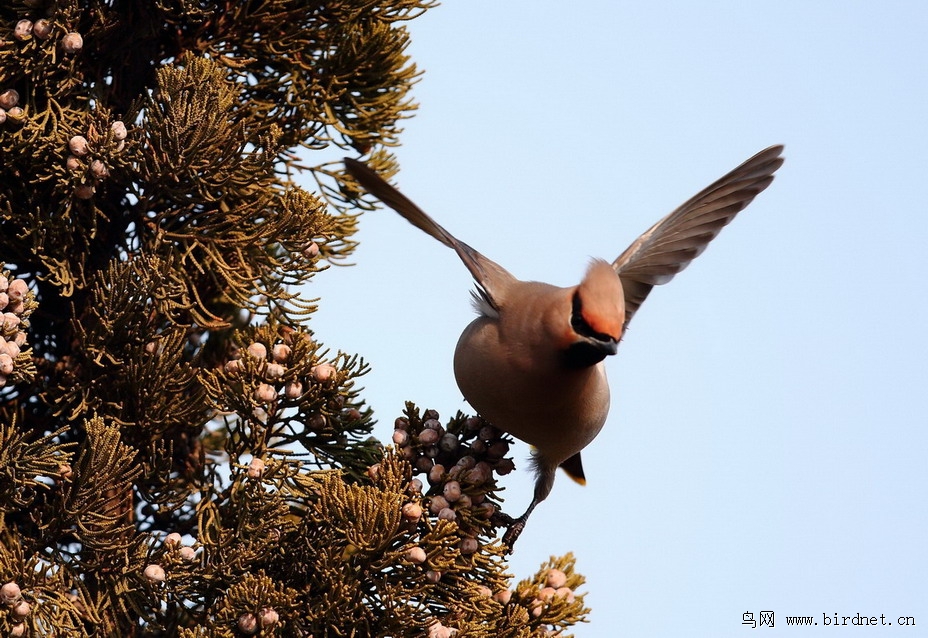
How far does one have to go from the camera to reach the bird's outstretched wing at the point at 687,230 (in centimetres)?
443

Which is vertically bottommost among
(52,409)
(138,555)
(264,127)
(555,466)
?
(138,555)

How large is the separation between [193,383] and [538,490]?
122 cm

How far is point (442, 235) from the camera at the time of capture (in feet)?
13.4

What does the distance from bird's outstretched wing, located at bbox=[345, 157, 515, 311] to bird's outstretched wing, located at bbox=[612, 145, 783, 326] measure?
0.51 m

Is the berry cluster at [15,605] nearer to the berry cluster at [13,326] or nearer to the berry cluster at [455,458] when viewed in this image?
the berry cluster at [13,326]

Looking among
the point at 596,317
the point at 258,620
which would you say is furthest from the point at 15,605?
the point at 596,317

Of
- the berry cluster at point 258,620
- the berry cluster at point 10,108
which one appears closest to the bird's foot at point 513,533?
the berry cluster at point 258,620

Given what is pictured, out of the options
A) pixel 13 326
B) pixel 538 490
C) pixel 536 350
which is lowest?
pixel 13 326

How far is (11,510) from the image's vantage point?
11.5 ft

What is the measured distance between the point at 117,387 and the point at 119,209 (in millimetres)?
621

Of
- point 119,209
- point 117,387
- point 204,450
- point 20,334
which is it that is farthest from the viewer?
point 204,450

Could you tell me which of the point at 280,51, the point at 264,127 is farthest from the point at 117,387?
the point at 280,51

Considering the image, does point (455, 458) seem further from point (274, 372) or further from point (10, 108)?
point (10, 108)

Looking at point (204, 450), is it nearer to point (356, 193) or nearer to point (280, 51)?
point (356, 193)
